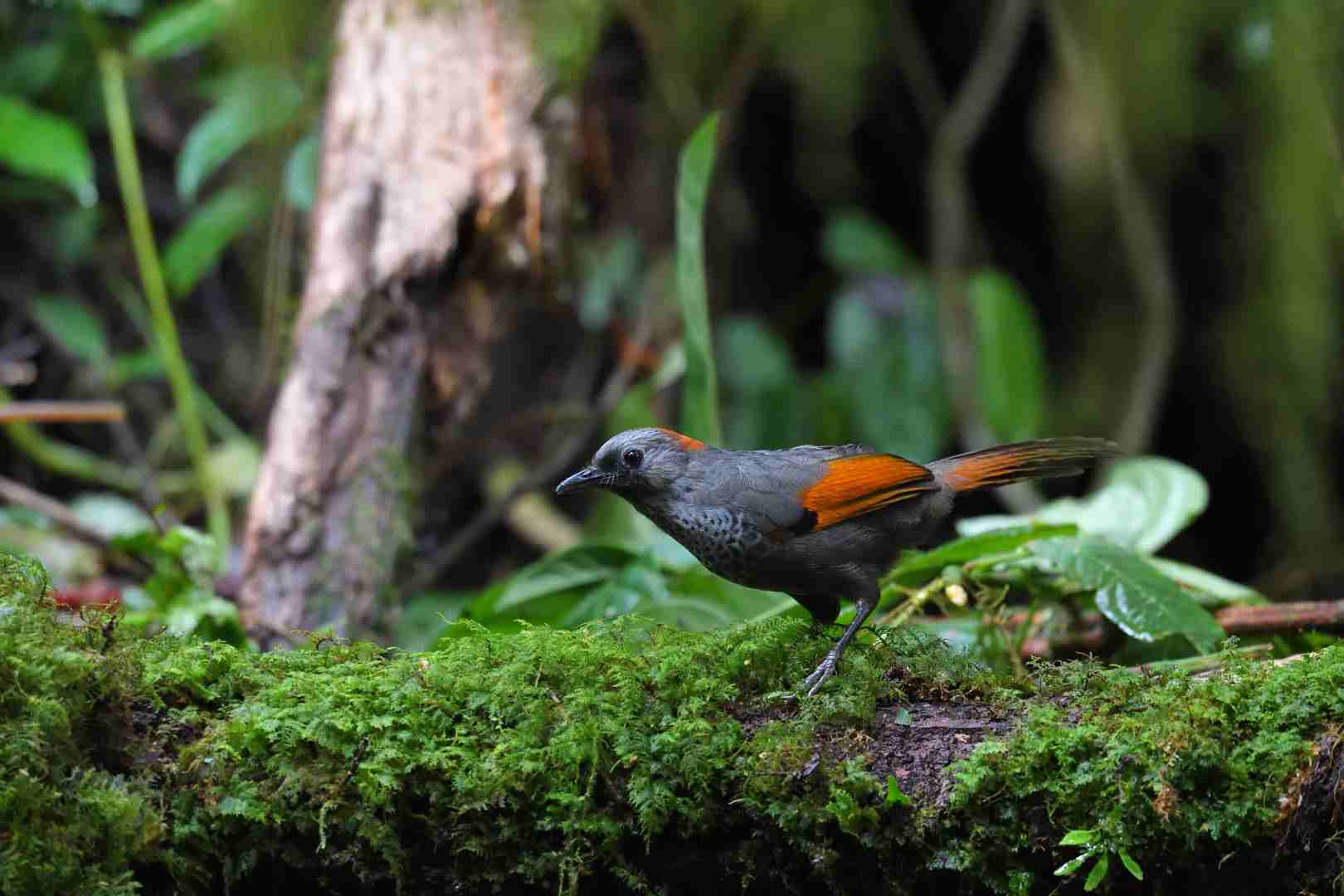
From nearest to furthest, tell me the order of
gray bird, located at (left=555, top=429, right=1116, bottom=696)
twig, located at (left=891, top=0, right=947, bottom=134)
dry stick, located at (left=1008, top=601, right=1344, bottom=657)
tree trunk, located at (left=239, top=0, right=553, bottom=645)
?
gray bird, located at (left=555, top=429, right=1116, bottom=696) → dry stick, located at (left=1008, top=601, right=1344, bottom=657) → tree trunk, located at (left=239, top=0, right=553, bottom=645) → twig, located at (left=891, top=0, right=947, bottom=134)

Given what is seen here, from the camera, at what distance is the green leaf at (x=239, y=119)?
485 centimetres

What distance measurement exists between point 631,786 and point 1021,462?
1645 mm

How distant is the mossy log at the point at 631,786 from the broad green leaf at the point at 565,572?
5.72 ft

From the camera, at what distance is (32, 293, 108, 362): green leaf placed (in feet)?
21.0

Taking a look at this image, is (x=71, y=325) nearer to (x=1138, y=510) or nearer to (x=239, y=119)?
(x=239, y=119)

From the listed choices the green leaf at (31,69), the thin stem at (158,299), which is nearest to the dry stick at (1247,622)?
the thin stem at (158,299)

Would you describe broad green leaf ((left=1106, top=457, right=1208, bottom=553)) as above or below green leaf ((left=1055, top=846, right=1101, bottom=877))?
below

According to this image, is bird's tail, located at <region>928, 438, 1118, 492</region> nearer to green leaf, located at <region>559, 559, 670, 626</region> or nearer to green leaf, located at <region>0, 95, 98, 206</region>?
green leaf, located at <region>559, 559, 670, 626</region>

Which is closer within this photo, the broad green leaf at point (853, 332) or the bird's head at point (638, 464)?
the bird's head at point (638, 464)

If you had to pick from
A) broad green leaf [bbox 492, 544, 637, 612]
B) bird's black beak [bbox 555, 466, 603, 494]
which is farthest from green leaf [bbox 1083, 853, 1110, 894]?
broad green leaf [bbox 492, 544, 637, 612]

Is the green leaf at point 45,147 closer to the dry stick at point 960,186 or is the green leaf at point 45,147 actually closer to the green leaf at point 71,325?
the green leaf at point 71,325

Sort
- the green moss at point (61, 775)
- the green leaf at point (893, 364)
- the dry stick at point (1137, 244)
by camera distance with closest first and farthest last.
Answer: the green moss at point (61, 775) < the green leaf at point (893, 364) < the dry stick at point (1137, 244)

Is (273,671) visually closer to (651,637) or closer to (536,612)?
(651,637)

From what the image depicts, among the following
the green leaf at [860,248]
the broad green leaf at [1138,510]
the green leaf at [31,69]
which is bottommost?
the broad green leaf at [1138,510]
